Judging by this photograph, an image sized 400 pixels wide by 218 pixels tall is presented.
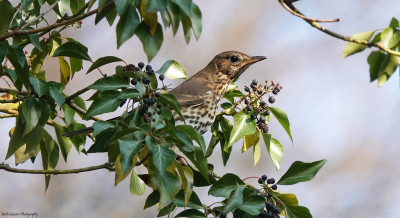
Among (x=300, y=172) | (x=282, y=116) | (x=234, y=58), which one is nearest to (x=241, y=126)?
(x=282, y=116)

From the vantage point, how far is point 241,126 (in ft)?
9.98

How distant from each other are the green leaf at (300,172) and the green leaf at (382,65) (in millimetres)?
432

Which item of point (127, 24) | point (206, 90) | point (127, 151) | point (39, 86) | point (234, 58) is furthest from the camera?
point (234, 58)

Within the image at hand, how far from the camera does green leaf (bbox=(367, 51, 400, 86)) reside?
245 cm

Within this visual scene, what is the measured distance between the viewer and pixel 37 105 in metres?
2.74

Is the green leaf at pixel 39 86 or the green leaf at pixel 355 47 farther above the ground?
the green leaf at pixel 355 47

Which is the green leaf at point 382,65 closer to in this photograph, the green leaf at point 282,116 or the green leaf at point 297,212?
the green leaf at point 297,212

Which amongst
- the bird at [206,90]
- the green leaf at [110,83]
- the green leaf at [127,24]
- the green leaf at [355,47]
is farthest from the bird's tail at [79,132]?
the green leaf at [355,47]

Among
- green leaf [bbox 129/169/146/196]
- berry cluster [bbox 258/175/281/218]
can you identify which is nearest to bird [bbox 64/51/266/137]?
green leaf [bbox 129/169/146/196]

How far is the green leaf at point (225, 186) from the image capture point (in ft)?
8.66

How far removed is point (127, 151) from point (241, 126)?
91cm

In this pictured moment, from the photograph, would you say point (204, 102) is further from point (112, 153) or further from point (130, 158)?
point (130, 158)

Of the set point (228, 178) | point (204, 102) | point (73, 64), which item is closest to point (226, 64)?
point (204, 102)

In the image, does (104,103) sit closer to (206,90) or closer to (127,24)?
(127,24)
